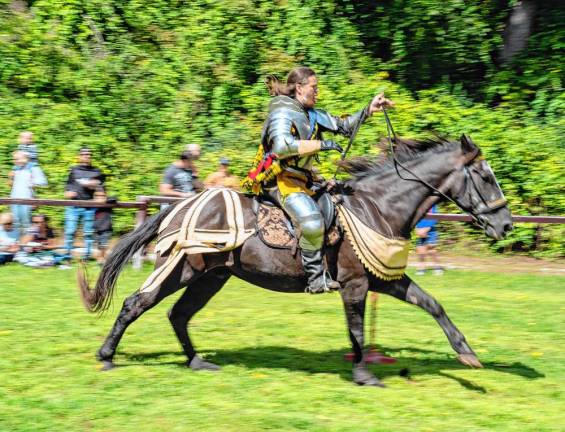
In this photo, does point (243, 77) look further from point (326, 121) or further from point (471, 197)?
point (471, 197)

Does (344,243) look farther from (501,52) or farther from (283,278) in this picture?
(501,52)

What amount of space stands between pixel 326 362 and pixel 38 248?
670 centimetres

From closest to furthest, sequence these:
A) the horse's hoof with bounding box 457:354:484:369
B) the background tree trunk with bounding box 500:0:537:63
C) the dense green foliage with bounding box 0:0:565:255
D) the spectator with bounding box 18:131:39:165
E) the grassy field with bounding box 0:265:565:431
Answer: the grassy field with bounding box 0:265:565:431, the horse's hoof with bounding box 457:354:484:369, the spectator with bounding box 18:131:39:165, the dense green foliage with bounding box 0:0:565:255, the background tree trunk with bounding box 500:0:537:63

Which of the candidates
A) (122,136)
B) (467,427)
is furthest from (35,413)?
(122,136)

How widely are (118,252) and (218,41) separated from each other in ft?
40.0

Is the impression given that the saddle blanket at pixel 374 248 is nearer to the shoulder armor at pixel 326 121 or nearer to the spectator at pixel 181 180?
the shoulder armor at pixel 326 121

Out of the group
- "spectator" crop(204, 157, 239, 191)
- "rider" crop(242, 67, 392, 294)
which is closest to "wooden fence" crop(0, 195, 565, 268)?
"spectator" crop(204, 157, 239, 191)

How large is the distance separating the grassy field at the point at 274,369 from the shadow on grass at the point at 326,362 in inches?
0.7

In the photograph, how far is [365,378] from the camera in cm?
795

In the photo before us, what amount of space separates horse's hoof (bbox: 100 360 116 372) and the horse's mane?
107 inches

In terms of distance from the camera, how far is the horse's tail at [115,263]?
845 centimetres

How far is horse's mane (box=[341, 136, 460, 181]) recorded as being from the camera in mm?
8383

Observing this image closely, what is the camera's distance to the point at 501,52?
805 inches

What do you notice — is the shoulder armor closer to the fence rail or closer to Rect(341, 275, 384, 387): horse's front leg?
Rect(341, 275, 384, 387): horse's front leg
